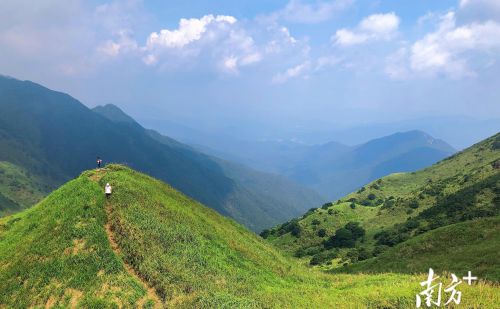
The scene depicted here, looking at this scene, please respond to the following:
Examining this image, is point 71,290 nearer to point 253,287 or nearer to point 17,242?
point 17,242

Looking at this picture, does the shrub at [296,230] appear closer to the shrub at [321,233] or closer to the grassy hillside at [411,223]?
the grassy hillside at [411,223]

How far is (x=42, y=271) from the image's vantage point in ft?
96.4

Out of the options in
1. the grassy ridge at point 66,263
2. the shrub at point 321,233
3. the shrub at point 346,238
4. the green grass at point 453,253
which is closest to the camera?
the grassy ridge at point 66,263

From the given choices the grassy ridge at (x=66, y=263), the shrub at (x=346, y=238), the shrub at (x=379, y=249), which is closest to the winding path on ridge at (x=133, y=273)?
the grassy ridge at (x=66, y=263)

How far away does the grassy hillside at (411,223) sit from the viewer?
5266 cm

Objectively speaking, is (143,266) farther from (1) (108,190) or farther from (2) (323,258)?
(2) (323,258)

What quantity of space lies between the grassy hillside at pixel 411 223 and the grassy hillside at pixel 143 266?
1805cm

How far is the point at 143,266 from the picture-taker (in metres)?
29.9

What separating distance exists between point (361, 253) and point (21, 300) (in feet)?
238

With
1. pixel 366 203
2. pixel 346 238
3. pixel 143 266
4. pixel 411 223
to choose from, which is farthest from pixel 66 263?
pixel 366 203

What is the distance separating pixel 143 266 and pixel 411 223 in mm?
83759

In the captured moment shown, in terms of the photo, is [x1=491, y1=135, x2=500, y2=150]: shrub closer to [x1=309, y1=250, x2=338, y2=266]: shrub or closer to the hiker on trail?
[x1=309, y1=250, x2=338, y2=266]: shrub

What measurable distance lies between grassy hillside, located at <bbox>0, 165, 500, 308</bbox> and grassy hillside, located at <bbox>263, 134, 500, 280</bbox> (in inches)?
711

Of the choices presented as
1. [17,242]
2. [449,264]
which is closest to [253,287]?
[17,242]
